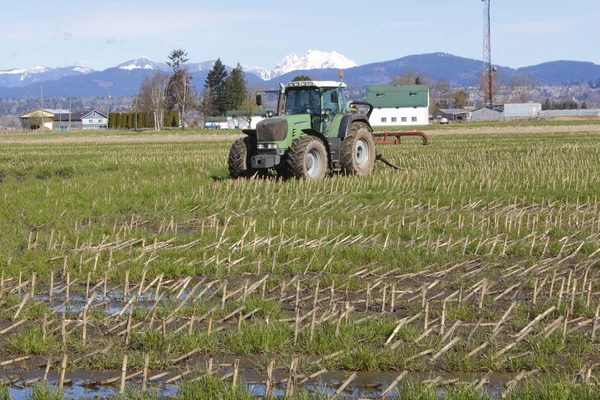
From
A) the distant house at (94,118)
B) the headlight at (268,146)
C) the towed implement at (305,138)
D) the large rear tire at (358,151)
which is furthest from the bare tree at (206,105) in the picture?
the headlight at (268,146)

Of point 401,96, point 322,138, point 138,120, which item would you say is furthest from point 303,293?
point 401,96

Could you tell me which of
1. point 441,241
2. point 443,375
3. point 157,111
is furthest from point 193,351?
point 157,111

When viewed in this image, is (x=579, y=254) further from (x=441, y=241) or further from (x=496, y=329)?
(x=496, y=329)

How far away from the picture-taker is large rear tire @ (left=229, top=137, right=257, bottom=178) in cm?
1897

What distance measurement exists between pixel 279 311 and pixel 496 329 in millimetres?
1922

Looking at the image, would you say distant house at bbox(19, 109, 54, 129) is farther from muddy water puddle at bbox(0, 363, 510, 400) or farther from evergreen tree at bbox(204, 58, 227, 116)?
muddy water puddle at bbox(0, 363, 510, 400)

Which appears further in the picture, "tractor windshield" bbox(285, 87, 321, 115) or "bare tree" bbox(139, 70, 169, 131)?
"bare tree" bbox(139, 70, 169, 131)

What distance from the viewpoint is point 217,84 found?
127938 mm

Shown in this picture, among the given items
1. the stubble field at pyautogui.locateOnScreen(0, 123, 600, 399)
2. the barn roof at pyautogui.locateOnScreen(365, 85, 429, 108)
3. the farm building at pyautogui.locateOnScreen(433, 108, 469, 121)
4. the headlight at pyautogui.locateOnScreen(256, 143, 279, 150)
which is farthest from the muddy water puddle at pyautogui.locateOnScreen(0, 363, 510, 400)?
the farm building at pyautogui.locateOnScreen(433, 108, 469, 121)

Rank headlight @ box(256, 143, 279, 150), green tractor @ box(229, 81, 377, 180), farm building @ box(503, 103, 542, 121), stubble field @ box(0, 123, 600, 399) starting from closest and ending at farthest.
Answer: stubble field @ box(0, 123, 600, 399)
green tractor @ box(229, 81, 377, 180)
headlight @ box(256, 143, 279, 150)
farm building @ box(503, 103, 542, 121)

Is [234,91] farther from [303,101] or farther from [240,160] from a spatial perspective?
[240,160]

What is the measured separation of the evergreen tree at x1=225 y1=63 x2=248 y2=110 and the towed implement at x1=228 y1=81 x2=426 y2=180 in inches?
3972

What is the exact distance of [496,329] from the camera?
652cm

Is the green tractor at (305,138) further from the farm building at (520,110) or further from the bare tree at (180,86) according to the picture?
the farm building at (520,110)
